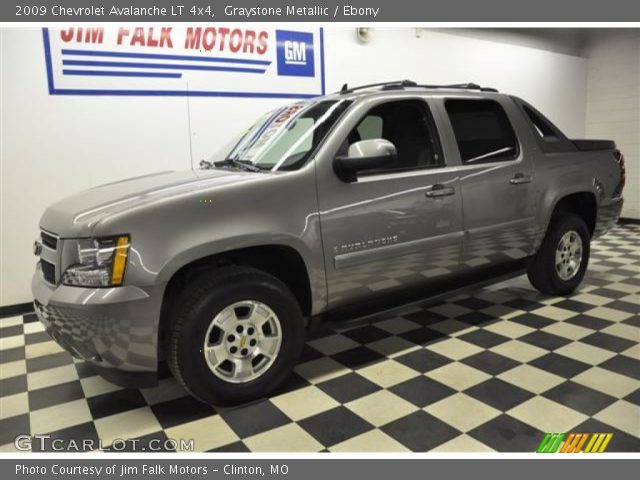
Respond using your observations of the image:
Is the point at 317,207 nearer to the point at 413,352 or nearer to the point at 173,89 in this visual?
the point at 413,352

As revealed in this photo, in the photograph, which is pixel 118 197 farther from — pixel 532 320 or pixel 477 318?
pixel 532 320

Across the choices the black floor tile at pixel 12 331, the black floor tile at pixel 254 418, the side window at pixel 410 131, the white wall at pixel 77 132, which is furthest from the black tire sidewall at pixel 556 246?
the black floor tile at pixel 12 331

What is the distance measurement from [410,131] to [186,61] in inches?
99.0

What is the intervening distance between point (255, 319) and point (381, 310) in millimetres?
772

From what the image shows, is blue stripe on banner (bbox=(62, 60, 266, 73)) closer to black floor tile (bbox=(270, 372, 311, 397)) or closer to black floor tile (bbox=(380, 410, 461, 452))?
black floor tile (bbox=(270, 372, 311, 397))

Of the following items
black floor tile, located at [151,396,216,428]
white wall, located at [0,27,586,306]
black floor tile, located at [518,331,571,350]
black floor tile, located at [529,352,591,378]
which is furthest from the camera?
white wall, located at [0,27,586,306]

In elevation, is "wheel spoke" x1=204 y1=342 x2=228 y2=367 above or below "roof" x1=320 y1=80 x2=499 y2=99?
below

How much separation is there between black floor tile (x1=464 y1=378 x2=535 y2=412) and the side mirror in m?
1.24

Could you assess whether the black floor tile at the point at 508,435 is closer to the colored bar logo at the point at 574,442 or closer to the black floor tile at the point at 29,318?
the colored bar logo at the point at 574,442

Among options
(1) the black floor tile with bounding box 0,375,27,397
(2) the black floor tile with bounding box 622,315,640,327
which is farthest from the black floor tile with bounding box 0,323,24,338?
(2) the black floor tile with bounding box 622,315,640,327

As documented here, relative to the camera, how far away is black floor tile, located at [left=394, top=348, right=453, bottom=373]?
107 inches

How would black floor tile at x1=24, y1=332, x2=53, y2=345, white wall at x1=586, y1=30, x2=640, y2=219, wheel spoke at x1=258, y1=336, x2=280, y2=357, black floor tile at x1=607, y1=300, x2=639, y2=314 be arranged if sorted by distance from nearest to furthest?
wheel spoke at x1=258, y1=336, x2=280, y2=357 → black floor tile at x1=24, y1=332, x2=53, y2=345 → black floor tile at x1=607, y1=300, x2=639, y2=314 → white wall at x1=586, y1=30, x2=640, y2=219

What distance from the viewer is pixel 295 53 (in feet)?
16.5

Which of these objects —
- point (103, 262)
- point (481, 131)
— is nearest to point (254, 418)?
point (103, 262)
